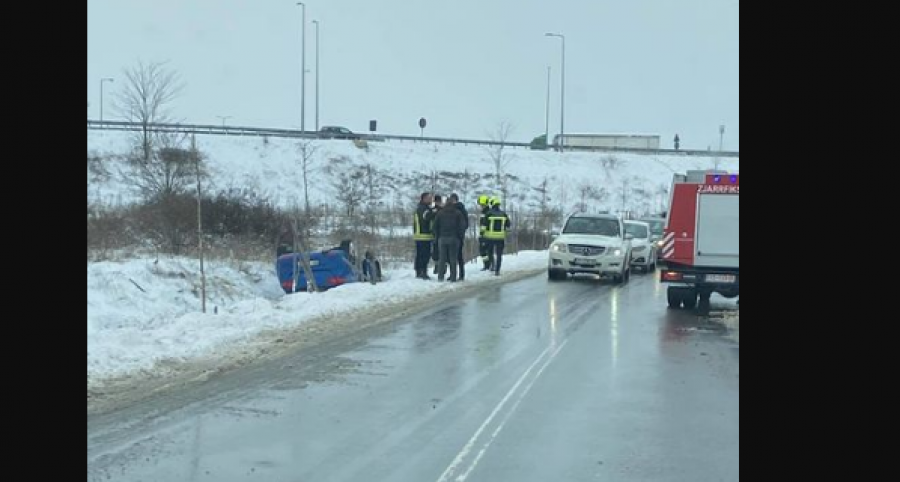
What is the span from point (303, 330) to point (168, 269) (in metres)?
8.55

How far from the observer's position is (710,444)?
25.4ft

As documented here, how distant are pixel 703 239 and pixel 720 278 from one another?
80 cm

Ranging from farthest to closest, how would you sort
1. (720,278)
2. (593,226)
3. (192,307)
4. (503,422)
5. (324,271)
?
(593,226) < (324,271) < (192,307) < (720,278) < (503,422)

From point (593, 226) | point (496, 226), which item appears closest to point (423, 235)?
point (496, 226)

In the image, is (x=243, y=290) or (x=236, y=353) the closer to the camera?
(x=236, y=353)

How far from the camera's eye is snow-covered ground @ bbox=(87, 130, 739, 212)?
59.3 meters

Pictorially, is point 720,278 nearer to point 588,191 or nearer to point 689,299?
point 689,299

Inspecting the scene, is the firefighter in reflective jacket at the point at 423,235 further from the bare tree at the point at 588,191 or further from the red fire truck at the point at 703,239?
the bare tree at the point at 588,191

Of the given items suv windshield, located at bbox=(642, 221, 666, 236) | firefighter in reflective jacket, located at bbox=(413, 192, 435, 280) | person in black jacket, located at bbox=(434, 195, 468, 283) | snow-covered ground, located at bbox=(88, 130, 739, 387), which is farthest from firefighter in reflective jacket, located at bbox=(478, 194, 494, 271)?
suv windshield, located at bbox=(642, 221, 666, 236)

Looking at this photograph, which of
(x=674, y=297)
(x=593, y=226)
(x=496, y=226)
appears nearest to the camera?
(x=674, y=297)

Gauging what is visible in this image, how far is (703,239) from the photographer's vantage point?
18172mm
